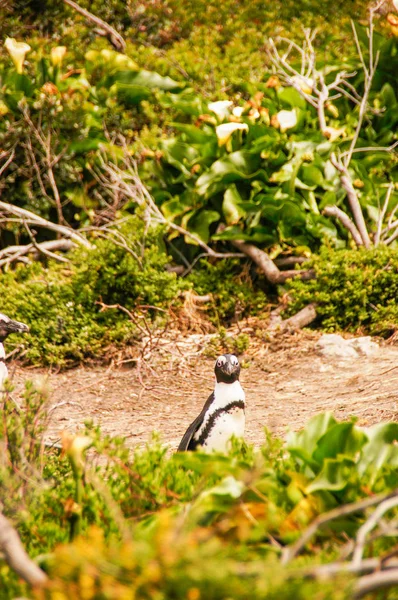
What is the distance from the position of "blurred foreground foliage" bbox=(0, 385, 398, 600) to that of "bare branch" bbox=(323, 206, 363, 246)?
4.61 m

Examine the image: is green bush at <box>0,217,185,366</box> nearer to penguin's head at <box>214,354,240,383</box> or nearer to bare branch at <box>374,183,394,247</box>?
bare branch at <box>374,183,394,247</box>

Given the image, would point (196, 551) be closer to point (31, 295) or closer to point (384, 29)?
point (31, 295)

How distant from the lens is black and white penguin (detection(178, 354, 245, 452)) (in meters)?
4.31

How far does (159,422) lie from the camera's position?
5859 millimetres

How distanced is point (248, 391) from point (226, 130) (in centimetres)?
280

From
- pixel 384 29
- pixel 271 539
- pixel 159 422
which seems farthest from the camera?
pixel 384 29

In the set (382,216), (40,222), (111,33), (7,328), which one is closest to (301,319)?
(382,216)

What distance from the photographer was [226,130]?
7.94 metres

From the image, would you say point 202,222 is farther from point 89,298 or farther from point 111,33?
point 111,33

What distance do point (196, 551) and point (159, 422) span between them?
13.1 feet

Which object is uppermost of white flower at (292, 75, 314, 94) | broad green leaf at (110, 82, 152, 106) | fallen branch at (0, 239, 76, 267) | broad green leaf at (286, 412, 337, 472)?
broad green leaf at (286, 412, 337, 472)

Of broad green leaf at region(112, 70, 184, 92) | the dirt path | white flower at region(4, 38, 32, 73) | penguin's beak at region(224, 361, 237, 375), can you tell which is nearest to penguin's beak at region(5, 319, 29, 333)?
the dirt path

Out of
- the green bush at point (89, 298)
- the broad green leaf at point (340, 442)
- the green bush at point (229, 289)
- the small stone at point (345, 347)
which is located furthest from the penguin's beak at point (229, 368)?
the green bush at point (229, 289)

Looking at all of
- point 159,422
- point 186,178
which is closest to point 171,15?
point 186,178
